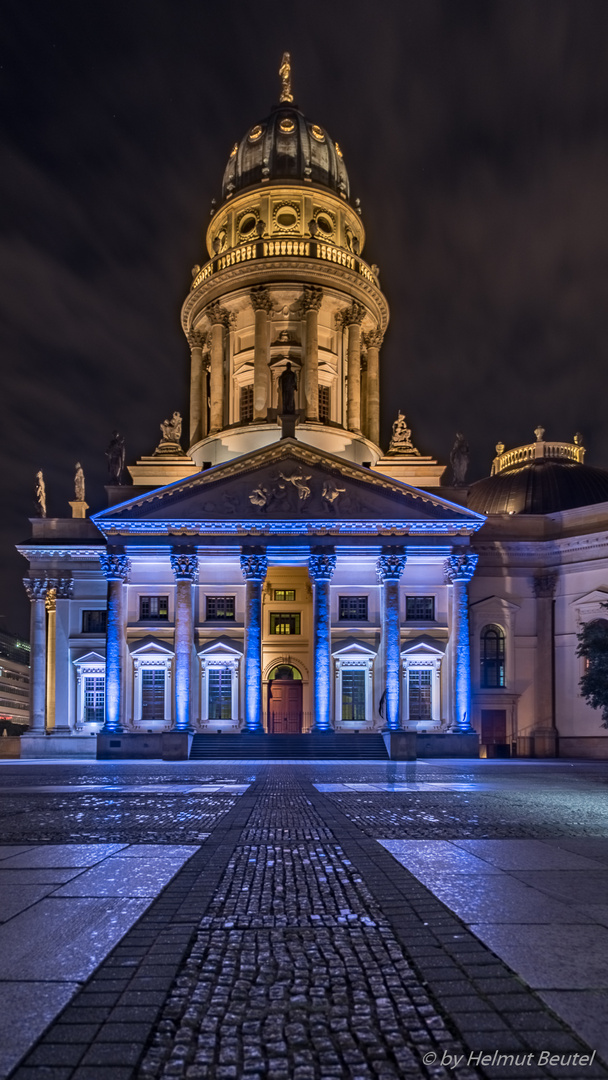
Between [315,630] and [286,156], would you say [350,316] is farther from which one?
[315,630]

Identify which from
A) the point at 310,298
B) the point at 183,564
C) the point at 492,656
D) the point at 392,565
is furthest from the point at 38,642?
the point at 310,298

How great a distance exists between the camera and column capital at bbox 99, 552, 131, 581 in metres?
46.9

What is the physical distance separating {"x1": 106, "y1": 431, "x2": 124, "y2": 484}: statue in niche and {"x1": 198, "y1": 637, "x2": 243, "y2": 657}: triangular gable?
12384 millimetres

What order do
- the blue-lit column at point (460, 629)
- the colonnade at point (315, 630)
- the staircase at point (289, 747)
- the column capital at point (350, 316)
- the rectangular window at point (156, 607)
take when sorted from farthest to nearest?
the column capital at point (350, 316) < the rectangular window at point (156, 607) < the blue-lit column at point (460, 629) < the colonnade at point (315, 630) < the staircase at point (289, 747)

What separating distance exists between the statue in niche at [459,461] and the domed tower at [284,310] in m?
9.83

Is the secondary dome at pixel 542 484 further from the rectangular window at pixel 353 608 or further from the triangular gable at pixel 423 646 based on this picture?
the rectangular window at pixel 353 608

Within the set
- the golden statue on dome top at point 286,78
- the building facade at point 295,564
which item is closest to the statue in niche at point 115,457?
the building facade at point 295,564

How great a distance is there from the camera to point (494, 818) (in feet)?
46.5

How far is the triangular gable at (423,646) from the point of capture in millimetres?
49281

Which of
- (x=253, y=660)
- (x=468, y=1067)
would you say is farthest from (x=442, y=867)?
(x=253, y=660)

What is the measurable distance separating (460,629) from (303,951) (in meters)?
42.7

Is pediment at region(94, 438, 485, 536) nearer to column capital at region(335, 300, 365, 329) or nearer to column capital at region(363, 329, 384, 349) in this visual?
column capital at region(335, 300, 365, 329)

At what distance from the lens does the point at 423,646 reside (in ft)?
162

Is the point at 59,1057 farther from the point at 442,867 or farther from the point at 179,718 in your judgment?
the point at 179,718
